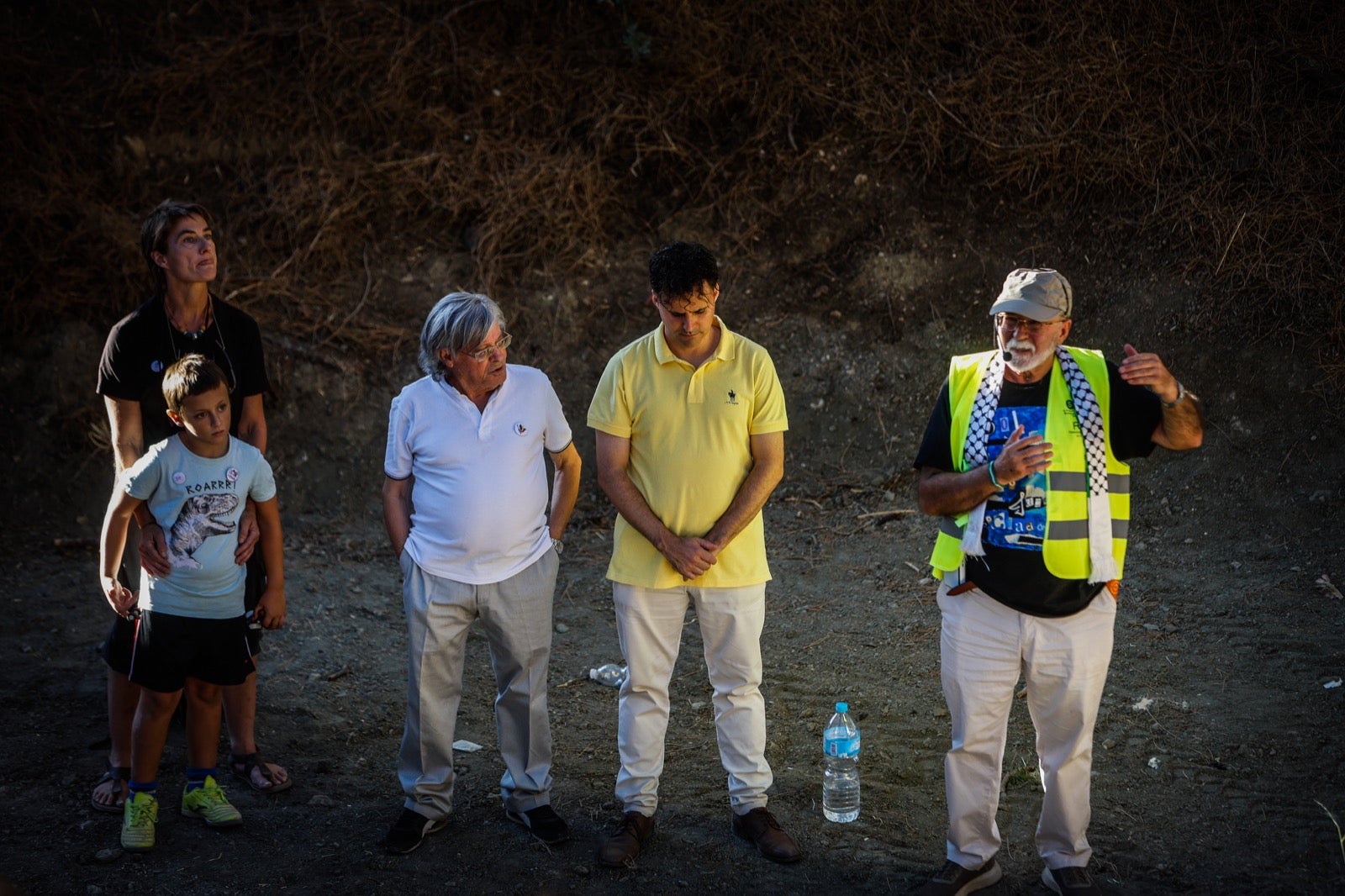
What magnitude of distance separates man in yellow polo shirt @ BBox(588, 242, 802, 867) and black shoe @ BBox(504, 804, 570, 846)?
0.21 meters

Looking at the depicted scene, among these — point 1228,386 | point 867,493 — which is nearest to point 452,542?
point 867,493

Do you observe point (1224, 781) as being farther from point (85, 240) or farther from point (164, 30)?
point (164, 30)

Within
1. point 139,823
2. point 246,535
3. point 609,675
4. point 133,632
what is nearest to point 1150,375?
point 246,535

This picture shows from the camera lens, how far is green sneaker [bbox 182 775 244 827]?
412 centimetres

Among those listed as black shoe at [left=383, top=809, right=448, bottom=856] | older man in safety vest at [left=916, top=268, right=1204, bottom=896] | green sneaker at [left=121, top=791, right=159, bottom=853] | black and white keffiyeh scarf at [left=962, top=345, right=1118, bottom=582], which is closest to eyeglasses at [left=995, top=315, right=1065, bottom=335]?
older man in safety vest at [left=916, top=268, right=1204, bottom=896]

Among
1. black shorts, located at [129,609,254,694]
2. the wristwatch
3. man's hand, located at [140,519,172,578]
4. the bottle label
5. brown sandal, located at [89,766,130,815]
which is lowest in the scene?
brown sandal, located at [89,766,130,815]

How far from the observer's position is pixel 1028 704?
140 inches

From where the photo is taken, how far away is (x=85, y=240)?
8.72 meters

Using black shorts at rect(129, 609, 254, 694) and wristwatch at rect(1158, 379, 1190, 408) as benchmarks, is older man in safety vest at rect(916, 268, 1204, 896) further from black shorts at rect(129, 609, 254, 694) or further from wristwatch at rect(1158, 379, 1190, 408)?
black shorts at rect(129, 609, 254, 694)

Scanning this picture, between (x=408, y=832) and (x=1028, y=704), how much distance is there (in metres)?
2.17

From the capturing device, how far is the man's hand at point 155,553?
3.95m

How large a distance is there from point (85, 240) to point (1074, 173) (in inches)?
297

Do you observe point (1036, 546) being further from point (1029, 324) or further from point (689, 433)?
point (689, 433)

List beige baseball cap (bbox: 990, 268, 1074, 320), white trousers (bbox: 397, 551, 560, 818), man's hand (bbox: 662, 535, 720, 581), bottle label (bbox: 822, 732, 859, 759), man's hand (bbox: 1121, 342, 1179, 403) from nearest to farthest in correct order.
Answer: man's hand (bbox: 1121, 342, 1179, 403) → beige baseball cap (bbox: 990, 268, 1074, 320) → man's hand (bbox: 662, 535, 720, 581) → white trousers (bbox: 397, 551, 560, 818) → bottle label (bbox: 822, 732, 859, 759)
